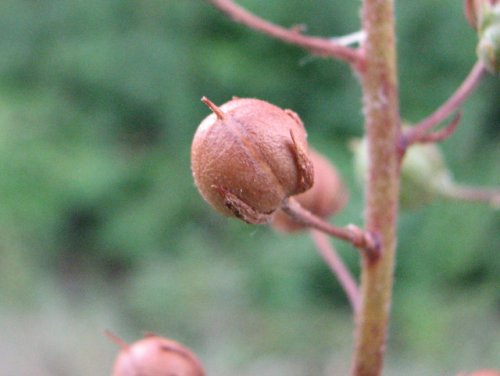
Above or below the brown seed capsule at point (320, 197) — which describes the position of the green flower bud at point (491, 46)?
below

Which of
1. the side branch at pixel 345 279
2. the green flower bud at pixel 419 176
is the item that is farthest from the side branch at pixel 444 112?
the green flower bud at pixel 419 176

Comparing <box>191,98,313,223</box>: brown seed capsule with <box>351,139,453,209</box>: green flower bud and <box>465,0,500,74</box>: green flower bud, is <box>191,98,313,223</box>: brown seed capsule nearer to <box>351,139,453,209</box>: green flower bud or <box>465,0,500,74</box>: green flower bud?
<box>465,0,500,74</box>: green flower bud

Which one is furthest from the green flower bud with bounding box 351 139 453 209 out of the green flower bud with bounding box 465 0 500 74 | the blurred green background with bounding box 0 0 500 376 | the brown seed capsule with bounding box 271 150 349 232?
the blurred green background with bounding box 0 0 500 376

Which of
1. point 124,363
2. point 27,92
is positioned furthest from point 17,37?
point 124,363

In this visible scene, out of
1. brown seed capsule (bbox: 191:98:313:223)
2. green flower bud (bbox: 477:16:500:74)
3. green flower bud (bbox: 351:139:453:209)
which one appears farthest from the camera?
green flower bud (bbox: 351:139:453:209)

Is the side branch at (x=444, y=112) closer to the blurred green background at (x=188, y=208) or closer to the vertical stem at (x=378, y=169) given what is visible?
the vertical stem at (x=378, y=169)

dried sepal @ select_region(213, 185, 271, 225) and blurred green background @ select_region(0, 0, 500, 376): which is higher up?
→ blurred green background @ select_region(0, 0, 500, 376)

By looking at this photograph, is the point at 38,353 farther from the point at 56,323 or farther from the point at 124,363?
the point at 124,363
